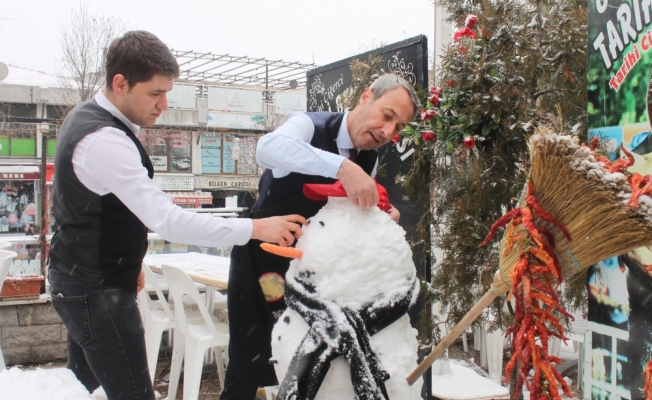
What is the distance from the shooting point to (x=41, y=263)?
216 inches

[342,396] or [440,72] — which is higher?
[440,72]

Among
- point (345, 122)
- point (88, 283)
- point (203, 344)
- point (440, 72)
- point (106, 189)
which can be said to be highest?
point (440, 72)

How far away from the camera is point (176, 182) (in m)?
19.0

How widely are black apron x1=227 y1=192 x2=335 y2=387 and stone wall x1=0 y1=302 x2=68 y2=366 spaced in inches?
151

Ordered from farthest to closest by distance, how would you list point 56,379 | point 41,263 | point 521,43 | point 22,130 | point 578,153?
point 22,130 < point 41,263 < point 521,43 < point 56,379 < point 578,153

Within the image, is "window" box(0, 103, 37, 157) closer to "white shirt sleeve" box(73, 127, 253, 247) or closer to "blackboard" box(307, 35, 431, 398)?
"blackboard" box(307, 35, 431, 398)

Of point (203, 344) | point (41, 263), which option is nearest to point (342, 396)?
point (203, 344)

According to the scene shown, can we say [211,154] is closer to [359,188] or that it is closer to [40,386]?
[40,386]

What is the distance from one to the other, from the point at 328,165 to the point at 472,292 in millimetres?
1268

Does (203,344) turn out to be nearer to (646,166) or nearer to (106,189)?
(106,189)

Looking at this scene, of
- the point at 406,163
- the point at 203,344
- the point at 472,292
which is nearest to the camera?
the point at 472,292

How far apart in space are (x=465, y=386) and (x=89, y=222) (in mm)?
3131

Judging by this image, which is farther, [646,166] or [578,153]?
[646,166]

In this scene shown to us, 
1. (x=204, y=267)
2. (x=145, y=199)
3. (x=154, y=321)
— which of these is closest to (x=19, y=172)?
(x=204, y=267)
